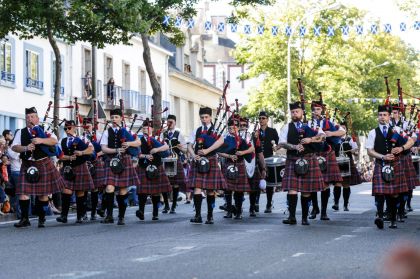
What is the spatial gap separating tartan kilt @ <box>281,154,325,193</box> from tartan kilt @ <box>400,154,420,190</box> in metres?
1.06

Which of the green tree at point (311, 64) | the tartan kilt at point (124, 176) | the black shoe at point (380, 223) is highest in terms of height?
the green tree at point (311, 64)

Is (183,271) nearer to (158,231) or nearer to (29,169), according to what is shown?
(158,231)

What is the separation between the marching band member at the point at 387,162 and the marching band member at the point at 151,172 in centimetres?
374

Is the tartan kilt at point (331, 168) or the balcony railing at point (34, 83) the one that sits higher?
the balcony railing at point (34, 83)

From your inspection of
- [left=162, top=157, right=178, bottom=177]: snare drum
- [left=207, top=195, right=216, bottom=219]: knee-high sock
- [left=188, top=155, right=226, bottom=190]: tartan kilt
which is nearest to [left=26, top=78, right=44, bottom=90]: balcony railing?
[left=162, top=157, right=178, bottom=177]: snare drum

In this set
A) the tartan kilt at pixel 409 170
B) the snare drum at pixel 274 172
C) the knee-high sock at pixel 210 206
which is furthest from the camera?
the snare drum at pixel 274 172

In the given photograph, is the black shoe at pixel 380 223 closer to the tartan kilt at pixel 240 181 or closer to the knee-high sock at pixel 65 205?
the tartan kilt at pixel 240 181

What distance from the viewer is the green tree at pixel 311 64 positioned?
4666 cm

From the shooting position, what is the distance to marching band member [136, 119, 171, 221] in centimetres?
1417

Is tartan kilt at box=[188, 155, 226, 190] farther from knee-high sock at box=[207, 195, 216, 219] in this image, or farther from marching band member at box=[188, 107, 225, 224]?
knee-high sock at box=[207, 195, 216, 219]

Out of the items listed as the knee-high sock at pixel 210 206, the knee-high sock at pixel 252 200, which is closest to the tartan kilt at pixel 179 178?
the knee-high sock at pixel 252 200

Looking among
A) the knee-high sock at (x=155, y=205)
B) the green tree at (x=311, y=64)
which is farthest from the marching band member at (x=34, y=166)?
the green tree at (x=311, y=64)

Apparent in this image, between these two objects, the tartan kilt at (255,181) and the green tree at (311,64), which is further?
the green tree at (311,64)

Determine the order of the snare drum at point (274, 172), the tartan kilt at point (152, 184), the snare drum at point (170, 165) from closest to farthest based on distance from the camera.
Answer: the tartan kilt at point (152, 184)
the snare drum at point (170, 165)
the snare drum at point (274, 172)
